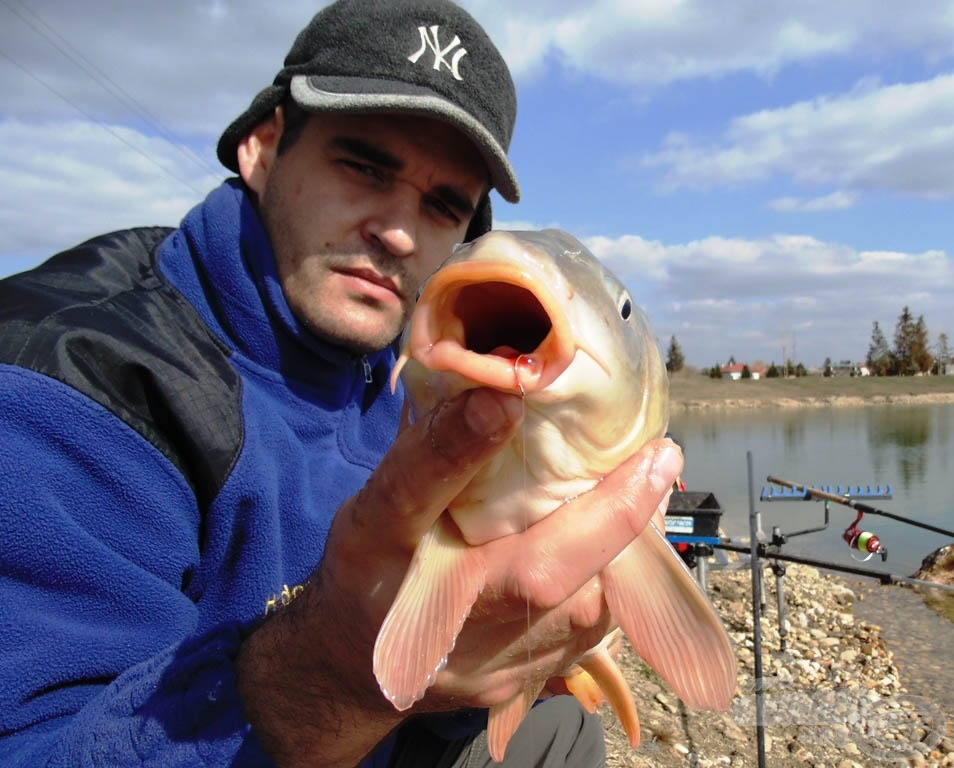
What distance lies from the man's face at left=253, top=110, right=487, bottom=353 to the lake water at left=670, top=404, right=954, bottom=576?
Result: 56.5 inches

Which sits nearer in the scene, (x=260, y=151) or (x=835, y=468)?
(x=260, y=151)

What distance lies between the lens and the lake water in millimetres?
10742

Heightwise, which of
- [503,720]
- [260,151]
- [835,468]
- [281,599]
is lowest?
[835,468]

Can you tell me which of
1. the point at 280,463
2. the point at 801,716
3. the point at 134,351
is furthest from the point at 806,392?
the point at 134,351

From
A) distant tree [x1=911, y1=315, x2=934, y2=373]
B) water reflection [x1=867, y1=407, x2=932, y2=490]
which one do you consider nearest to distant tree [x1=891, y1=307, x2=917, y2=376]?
distant tree [x1=911, y1=315, x2=934, y2=373]

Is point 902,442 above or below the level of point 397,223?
below

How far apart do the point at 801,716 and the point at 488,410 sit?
4.21 metres

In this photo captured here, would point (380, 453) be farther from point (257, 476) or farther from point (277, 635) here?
point (277, 635)

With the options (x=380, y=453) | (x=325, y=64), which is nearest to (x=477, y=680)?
(x=380, y=453)

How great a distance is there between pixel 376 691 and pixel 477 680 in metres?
0.18

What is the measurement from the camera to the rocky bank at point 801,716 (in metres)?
3.79

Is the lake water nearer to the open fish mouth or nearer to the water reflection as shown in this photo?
the water reflection

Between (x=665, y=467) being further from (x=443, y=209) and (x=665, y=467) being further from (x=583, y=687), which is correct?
(x=443, y=209)

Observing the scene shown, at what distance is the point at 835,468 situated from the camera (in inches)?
665
